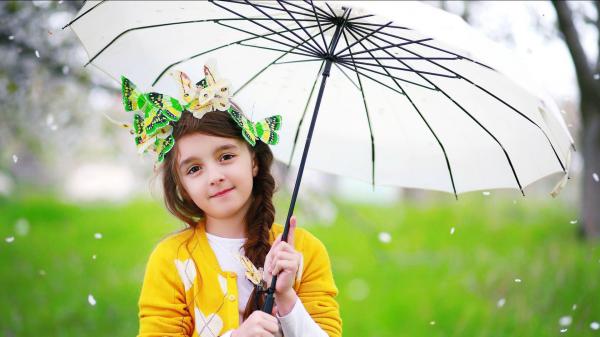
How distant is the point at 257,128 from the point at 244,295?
54 cm

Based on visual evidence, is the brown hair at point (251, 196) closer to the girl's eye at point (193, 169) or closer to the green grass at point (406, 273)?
the girl's eye at point (193, 169)

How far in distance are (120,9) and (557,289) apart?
3.82m

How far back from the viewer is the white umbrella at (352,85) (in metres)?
2.32

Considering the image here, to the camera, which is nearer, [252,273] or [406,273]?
[252,273]

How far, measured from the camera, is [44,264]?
6523 millimetres

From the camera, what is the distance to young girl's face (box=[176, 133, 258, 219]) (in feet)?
7.12

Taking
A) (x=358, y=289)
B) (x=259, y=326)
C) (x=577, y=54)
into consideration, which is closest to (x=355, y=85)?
(x=259, y=326)

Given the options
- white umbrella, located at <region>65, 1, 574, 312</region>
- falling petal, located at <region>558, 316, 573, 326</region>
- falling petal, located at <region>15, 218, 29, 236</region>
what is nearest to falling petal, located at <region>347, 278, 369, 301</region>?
falling petal, located at <region>558, 316, 573, 326</region>

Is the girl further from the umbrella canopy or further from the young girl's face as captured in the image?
the umbrella canopy

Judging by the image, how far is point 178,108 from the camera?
2201 millimetres

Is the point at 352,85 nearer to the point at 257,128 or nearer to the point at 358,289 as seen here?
the point at 257,128

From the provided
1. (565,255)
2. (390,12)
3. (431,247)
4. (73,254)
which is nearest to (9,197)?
(73,254)

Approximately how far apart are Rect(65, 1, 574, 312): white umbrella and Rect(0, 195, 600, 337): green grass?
91.7 inches

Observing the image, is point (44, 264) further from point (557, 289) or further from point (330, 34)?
point (330, 34)
